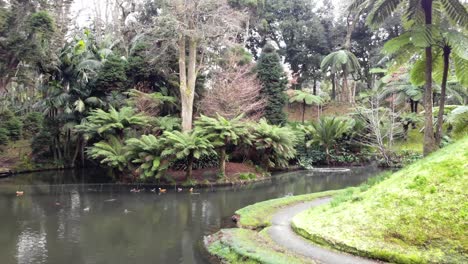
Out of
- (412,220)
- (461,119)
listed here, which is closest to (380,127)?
(461,119)

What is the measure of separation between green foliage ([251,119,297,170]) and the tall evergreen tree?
5.19 m

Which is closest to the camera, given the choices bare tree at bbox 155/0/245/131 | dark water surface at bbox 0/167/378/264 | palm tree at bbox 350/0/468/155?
dark water surface at bbox 0/167/378/264

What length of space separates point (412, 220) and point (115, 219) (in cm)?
726

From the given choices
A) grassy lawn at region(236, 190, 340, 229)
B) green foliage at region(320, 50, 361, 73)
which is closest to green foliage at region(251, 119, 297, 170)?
grassy lawn at region(236, 190, 340, 229)

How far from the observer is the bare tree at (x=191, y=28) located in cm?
1731

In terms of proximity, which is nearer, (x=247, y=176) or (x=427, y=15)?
(x=427, y=15)

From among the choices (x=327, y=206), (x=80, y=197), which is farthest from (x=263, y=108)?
(x=327, y=206)

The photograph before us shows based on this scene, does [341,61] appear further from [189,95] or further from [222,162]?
[222,162]

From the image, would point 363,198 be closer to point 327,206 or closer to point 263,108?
point 327,206

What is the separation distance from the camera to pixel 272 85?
23406 millimetres

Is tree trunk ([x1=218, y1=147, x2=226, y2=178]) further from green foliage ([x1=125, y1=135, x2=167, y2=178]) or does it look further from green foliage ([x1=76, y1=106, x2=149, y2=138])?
green foliage ([x1=76, y1=106, x2=149, y2=138])

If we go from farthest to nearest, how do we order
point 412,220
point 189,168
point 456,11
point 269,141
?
point 269,141 → point 189,168 → point 456,11 → point 412,220

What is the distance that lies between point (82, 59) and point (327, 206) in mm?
17413

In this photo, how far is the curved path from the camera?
5.94 m
